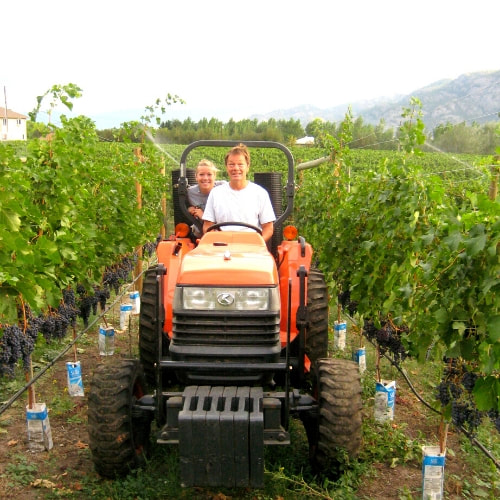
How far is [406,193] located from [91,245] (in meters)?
2.68

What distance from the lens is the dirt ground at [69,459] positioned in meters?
3.70

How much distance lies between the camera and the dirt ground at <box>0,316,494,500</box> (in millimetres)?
3695

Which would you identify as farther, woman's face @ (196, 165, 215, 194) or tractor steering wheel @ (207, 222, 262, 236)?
woman's face @ (196, 165, 215, 194)

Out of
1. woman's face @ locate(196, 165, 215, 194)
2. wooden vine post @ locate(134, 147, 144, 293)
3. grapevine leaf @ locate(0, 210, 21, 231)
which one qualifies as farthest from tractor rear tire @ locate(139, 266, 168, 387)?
wooden vine post @ locate(134, 147, 144, 293)

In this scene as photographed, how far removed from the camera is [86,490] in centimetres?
365

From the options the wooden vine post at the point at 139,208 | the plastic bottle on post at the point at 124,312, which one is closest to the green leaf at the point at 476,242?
the plastic bottle on post at the point at 124,312

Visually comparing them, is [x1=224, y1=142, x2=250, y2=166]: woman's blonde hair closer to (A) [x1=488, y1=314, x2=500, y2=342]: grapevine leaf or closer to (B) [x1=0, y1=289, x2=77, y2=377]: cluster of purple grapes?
(B) [x1=0, y1=289, x2=77, y2=377]: cluster of purple grapes

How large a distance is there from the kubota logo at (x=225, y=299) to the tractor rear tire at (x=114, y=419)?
29.2 inches

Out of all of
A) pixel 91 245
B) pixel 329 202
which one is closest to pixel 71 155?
pixel 91 245

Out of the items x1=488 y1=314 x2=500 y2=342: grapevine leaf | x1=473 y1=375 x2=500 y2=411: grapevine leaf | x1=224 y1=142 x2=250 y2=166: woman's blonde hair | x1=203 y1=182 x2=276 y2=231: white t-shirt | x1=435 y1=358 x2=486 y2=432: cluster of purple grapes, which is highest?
x1=224 y1=142 x2=250 y2=166: woman's blonde hair

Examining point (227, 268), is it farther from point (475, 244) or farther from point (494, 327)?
point (494, 327)

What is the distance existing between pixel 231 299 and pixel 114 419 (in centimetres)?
97

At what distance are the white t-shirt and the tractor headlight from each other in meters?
1.00

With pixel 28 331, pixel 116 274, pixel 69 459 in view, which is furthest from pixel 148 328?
pixel 116 274
